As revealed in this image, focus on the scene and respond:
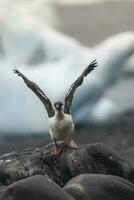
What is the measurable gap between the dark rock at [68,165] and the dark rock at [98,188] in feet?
7.53

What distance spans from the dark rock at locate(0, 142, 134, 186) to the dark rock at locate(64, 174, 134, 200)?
90.4 inches

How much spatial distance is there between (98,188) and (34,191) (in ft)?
5.20

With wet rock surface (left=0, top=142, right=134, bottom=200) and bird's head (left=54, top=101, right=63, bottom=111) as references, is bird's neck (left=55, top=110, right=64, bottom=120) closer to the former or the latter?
bird's head (left=54, top=101, right=63, bottom=111)

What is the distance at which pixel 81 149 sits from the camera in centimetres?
1583

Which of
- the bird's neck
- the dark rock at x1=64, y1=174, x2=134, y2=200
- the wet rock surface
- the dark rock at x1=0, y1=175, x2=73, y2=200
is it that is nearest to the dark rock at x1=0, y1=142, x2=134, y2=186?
the wet rock surface

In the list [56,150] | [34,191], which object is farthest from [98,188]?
[56,150]

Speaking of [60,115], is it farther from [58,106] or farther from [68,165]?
[68,165]

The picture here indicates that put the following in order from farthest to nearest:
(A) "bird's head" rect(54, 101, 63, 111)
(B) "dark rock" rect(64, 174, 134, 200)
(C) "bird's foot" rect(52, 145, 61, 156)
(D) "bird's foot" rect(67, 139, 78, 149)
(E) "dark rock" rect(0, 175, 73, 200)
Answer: (A) "bird's head" rect(54, 101, 63, 111), (D) "bird's foot" rect(67, 139, 78, 149), (C) "bird's foot" rect(52, 145, 61, 156), (B) "dark rock" rect(64, 174, 134, 200), (E) "dark rock" rect(0, 175, 73, 200)

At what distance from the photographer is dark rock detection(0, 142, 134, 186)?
15609 millimetres

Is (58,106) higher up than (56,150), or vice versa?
(58,106)

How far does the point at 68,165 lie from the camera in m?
15.7

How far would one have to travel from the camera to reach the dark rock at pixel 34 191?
11.7m

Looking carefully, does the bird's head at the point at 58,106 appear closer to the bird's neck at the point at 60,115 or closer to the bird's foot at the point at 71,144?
the bird's neck at the point at 60,115

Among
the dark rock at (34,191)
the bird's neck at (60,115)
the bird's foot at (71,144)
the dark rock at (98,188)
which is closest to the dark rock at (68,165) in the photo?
the bird's foot at (71,144)
